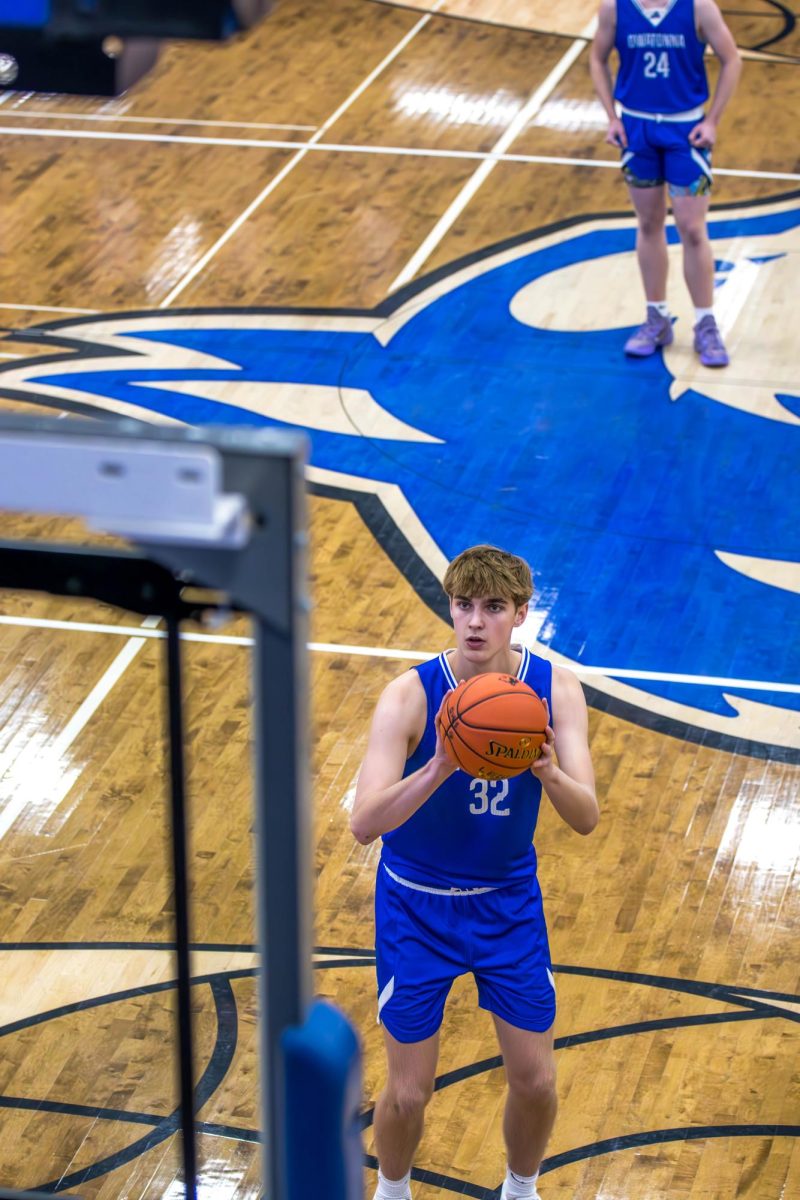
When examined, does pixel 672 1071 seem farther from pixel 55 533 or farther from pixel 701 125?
pixel 701 125

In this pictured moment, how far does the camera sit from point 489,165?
12.1 metres

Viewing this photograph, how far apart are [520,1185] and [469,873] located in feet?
2.91

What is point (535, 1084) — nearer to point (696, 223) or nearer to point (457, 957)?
point (457, 957)

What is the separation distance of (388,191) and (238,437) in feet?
32.3

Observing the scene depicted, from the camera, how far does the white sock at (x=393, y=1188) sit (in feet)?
15.4

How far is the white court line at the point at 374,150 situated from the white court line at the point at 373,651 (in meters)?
5.38

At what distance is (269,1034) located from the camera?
2387mm

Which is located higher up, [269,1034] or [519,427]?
[269,1034]

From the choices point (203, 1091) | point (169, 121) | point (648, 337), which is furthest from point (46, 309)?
point (203, 1091)

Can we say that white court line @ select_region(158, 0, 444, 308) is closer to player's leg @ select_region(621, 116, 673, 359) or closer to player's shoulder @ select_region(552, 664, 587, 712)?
player's leg @ select_region(621, 116, 673, 359)

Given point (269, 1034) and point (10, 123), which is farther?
point (10, 123)

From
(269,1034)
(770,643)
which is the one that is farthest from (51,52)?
(770,643)

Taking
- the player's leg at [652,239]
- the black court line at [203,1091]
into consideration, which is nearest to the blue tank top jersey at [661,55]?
the player's leg at [652,239]

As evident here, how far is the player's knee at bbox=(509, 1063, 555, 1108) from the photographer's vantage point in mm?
4488
